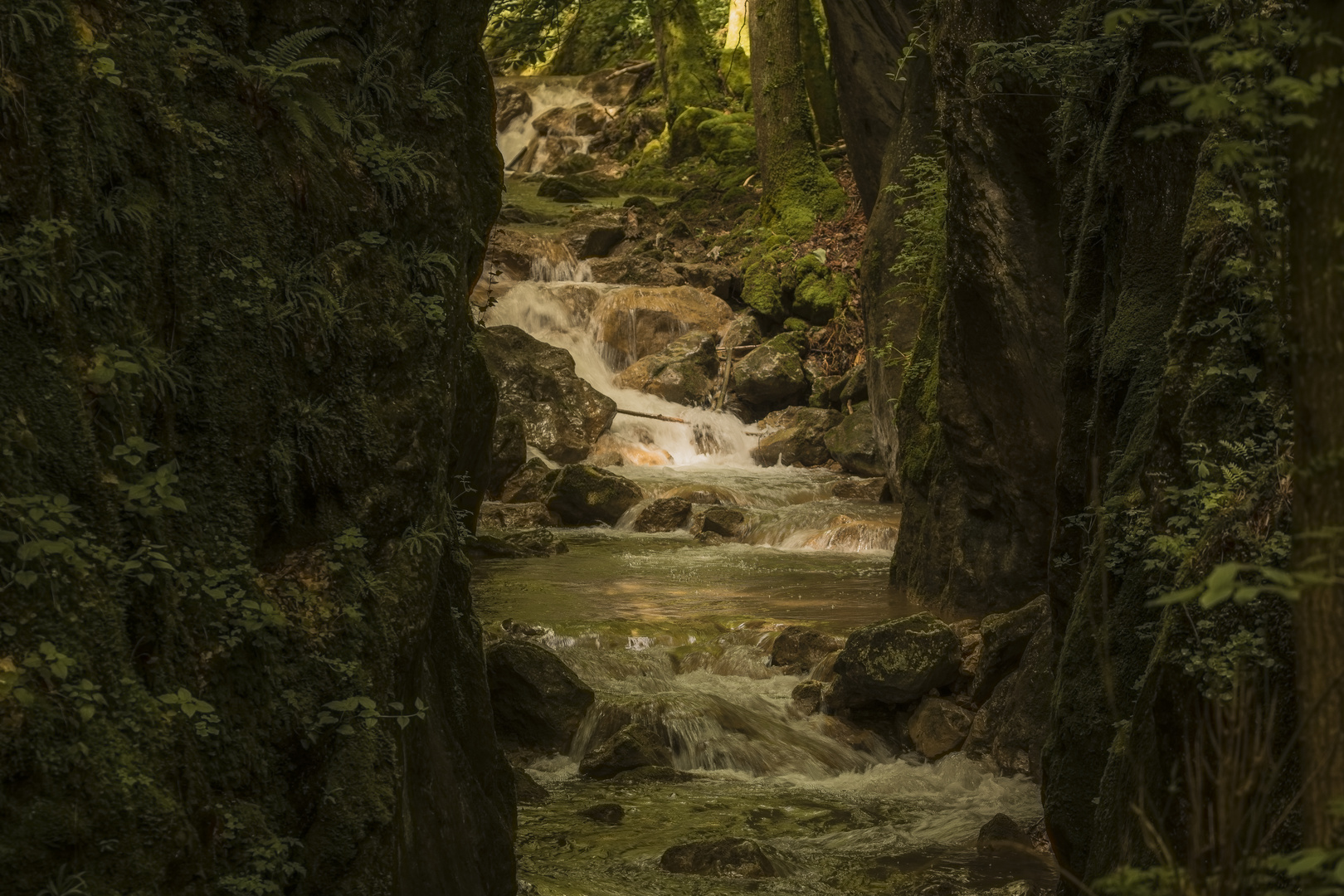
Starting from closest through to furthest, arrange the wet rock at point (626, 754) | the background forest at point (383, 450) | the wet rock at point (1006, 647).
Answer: the background forest at point (383, 450), the wet rock at point (626, 754), the wet rock at point (1006, 647)

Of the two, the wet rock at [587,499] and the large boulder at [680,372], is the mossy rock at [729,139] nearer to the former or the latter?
the large boulder at [680,372]

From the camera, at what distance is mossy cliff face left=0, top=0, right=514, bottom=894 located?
3539 mm

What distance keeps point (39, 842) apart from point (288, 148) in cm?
275

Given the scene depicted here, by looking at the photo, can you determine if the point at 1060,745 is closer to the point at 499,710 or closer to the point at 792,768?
the point at 792,768

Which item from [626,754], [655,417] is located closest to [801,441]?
[655,417]

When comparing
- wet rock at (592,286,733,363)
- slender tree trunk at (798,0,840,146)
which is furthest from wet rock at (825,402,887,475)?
slender tree trunk at (798,0,840,146)

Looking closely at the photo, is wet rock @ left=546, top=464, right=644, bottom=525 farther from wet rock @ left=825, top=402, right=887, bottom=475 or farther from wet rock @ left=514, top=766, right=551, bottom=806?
wet rock @ left=514, top=766, right=551, bottom=806

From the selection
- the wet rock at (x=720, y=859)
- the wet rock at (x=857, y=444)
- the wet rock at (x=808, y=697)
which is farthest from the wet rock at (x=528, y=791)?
the wet rock at (x=857, y=444)

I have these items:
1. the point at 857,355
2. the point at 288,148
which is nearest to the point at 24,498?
the point at 288,148

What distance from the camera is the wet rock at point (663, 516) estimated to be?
16.3 m

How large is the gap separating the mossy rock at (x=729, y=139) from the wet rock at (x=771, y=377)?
29.2ft

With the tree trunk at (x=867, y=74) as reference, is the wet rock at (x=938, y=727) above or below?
below

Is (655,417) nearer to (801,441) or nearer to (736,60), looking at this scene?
(801,441)

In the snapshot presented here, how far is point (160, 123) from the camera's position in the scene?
4.26 metres
